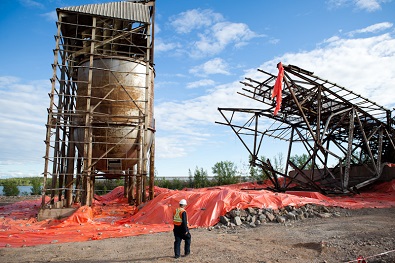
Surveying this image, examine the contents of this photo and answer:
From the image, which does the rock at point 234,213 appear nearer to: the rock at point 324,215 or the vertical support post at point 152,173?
the rock at point 324,215

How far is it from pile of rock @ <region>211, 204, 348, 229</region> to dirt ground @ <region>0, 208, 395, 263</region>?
1.60 ft

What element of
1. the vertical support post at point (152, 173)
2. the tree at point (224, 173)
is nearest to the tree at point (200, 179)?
the tree at point (224, 173)

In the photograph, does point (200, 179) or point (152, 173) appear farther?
point (200, 179)

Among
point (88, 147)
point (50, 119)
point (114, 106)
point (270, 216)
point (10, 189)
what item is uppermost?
point (114, 106)

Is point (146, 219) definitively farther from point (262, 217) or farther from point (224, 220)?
point (262, 217)

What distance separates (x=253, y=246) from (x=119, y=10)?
12931 mm

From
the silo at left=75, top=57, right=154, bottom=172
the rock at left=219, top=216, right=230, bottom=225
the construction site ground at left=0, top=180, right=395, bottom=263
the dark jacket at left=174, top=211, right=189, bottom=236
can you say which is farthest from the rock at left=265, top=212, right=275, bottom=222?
the silo at left=75, top=57, right=154, bottom=172

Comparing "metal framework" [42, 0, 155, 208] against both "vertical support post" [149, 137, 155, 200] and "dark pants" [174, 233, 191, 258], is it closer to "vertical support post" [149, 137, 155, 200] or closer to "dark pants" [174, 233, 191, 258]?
"vertical support post" [149, 137, 155, 200]

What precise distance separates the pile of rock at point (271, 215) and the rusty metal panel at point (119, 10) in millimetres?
10361

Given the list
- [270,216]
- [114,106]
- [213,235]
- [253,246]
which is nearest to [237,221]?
[270,216]

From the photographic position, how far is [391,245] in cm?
682

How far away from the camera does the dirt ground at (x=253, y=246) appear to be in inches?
257

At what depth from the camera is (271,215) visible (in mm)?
10562

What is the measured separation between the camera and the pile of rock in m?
10.1
